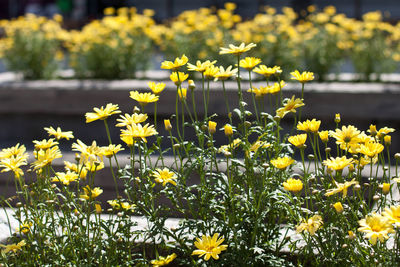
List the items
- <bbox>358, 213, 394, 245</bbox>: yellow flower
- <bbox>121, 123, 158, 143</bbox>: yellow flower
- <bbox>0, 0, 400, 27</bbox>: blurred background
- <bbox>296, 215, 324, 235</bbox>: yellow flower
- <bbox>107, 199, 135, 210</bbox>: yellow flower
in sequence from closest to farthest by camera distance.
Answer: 1. <bbox>358, 213, 394, 245</bbox>: yellow flower
2. <bbox>296, 215, 324, 235</bbox>: yellow flower
3. <bbox>121, 123, 158, 143</bbox>: yellow flower
4. <bbox>107, 199, 135, 210</bbox>: yellow flower
5. <bbox>0, 0, 400, 27</bbox>: blurred background

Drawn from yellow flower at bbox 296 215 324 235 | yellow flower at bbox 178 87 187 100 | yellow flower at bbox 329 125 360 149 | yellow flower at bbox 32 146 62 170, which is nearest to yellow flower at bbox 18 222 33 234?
yellow flower at bbox 32 146 62 170

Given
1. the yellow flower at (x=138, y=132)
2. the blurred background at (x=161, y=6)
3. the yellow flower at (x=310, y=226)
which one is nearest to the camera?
the yellow flower at (x=310, y=226)

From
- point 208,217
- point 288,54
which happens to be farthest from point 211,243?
point 288,54

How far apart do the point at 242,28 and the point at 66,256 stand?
3.81m

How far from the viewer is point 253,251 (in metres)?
1.86

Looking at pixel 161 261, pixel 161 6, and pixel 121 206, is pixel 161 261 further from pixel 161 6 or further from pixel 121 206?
pixel 161 6

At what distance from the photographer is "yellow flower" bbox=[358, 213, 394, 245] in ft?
4.73

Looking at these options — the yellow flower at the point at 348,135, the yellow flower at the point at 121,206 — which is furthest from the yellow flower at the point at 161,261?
the yellow flower at the point at 348,135

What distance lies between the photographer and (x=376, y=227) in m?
1.49

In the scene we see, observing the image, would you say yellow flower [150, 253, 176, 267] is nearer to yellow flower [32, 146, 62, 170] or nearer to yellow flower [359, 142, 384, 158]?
yellow flower [32, 146, 62, 170]

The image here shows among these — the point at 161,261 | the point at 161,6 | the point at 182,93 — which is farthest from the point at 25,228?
the point at 161,6

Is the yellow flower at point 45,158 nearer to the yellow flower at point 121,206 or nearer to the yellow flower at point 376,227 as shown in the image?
the yellow flower at point 121,206

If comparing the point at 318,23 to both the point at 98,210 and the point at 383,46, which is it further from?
the point at 98,210

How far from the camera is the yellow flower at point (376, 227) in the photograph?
4.73 feet
